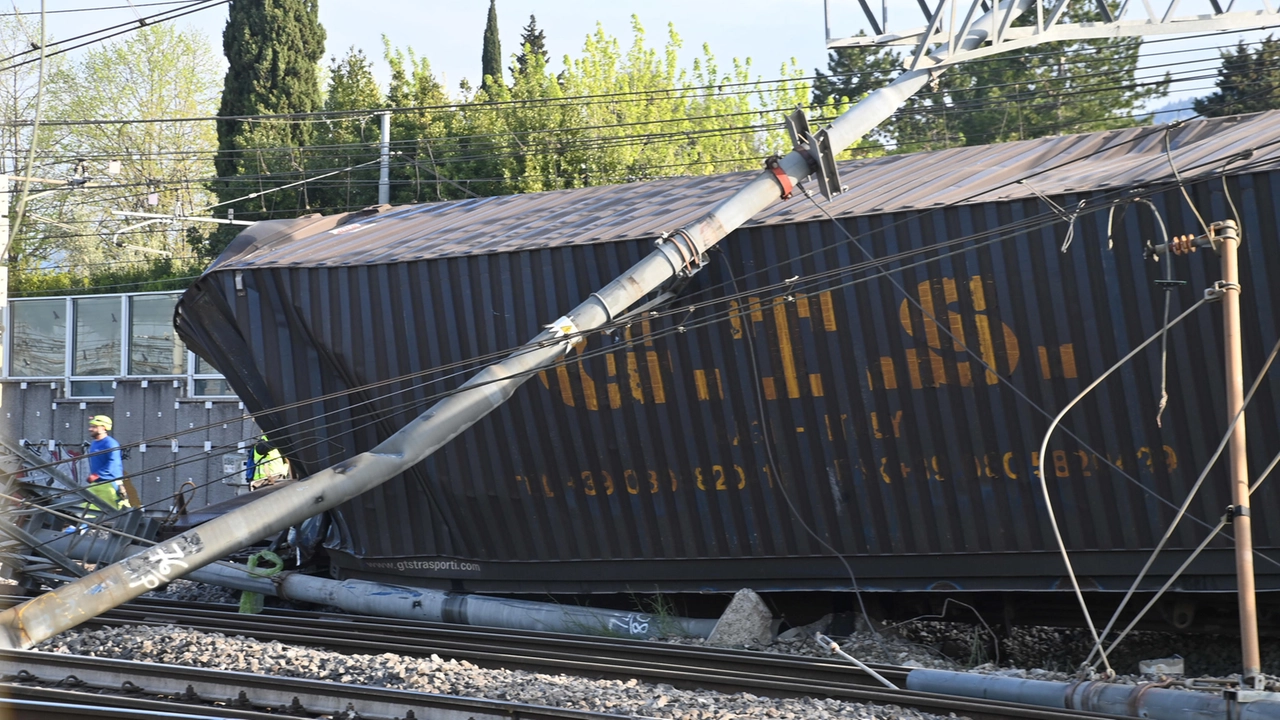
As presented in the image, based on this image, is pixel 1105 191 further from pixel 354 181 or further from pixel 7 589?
pixel 354 181

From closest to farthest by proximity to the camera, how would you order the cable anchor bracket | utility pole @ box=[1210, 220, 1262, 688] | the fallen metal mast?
utility pole @ box=[1210, 220, 1262, 688] < the fallen metal mast < the cable anchor bracket

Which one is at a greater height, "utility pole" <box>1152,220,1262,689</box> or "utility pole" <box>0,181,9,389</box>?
"utility pole" <box>0,181,9,389</box>

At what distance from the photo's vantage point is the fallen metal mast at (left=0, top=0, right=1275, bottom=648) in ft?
26.7

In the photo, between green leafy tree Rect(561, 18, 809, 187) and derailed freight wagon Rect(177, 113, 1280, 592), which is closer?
derailed freight wagon Rect(177, 113, 1280, 592)

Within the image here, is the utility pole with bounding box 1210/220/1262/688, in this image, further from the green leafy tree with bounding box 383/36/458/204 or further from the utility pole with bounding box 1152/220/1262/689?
the green leafy tree with bounding box 383/36/458/204

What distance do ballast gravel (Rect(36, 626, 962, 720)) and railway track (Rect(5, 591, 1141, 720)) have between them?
196 millimetres

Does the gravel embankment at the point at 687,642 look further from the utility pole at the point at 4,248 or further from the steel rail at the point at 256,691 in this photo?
the utility pole at the point at 4,248

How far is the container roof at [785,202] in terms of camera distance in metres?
7.80

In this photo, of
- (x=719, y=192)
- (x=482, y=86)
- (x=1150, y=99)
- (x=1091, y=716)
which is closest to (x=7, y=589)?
(x=719, y=192)

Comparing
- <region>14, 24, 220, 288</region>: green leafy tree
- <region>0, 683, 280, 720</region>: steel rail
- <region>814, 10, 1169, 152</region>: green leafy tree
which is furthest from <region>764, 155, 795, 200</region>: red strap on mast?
<region>14, 24, 220, 288</region>: green leafy tree

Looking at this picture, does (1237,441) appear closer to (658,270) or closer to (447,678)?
(658,270)

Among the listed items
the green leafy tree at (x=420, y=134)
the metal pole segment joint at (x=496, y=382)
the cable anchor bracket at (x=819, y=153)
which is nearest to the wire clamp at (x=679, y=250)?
the metal pole segment joint at (x=496, y=382)

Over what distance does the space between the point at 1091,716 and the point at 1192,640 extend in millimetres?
3348

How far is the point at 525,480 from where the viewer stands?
9.85 meters
